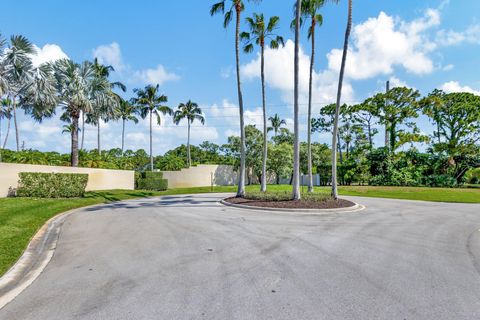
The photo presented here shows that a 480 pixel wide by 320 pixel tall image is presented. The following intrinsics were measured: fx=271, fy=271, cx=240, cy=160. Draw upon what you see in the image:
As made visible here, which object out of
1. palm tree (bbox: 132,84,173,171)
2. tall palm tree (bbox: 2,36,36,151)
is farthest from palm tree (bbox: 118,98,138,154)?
tall palm tree (bbox: 2,36,36,151)

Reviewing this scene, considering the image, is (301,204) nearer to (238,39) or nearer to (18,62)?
(238,39)

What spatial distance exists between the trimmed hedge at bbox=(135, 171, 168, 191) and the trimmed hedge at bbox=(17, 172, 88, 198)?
32.7 ft

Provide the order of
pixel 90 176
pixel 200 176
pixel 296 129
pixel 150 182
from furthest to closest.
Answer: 1. pixel 200 176
2. pixel 150 182
3. pixel 90 176
4. pixel 296 129

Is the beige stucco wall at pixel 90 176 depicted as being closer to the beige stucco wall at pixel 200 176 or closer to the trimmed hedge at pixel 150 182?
the trimmed hedge at pixel 150 182

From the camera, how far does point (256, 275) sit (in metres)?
4.62

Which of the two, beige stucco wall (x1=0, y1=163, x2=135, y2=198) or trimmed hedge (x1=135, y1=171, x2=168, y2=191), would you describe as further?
trimmed hedge (x1=135, y1=171, x2=168, y2=191)

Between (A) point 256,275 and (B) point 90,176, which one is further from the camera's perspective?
(B) point 90,176

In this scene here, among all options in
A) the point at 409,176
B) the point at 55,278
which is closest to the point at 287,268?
the point at 55,278

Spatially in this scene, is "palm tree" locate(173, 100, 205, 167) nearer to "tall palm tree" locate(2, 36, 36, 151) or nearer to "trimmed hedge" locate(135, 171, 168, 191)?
"trimmed hedge" locate(135, 171, 168, 191)

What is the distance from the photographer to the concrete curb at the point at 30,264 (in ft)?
13.6

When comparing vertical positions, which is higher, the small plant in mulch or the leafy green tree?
the leafy green tree

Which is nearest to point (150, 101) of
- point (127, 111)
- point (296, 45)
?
point (127, 111)

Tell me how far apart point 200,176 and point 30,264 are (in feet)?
95.5

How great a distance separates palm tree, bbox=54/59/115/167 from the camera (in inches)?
798
